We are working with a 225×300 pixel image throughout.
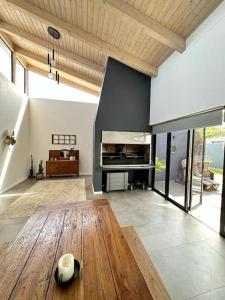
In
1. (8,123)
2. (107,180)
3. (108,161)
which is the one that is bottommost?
(107,180)

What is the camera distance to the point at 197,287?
158 centimetres

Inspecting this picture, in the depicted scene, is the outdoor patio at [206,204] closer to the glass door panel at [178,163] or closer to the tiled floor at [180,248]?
the glass door panel at [178,163]

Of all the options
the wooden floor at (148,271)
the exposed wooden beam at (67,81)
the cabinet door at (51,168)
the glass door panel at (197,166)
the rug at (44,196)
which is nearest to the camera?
the wooden floor at (148,271)

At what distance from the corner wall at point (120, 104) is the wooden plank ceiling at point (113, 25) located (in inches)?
20.0

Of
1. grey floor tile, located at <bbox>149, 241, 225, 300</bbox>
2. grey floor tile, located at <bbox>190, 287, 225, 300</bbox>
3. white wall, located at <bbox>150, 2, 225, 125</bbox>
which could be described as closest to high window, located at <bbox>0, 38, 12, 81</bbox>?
white wall, located at <bbox>150, 2, 225, 125</bbox>

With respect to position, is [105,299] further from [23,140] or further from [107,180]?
[23,140]

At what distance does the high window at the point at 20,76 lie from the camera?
563 centimetres

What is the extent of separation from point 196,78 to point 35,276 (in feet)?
11.7

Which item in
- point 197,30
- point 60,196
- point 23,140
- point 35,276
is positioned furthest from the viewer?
point 23,140

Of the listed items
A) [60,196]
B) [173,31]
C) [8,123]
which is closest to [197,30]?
[173,31]

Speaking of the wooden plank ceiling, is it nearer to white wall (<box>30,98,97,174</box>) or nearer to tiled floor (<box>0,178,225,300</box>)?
white wall (<box>30,98,97,174</box>)

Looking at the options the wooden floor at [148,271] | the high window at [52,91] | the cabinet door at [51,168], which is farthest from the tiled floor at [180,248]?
the high window at [52,91]

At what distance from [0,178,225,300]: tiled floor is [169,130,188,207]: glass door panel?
3.68 ft

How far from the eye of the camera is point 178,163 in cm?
527
